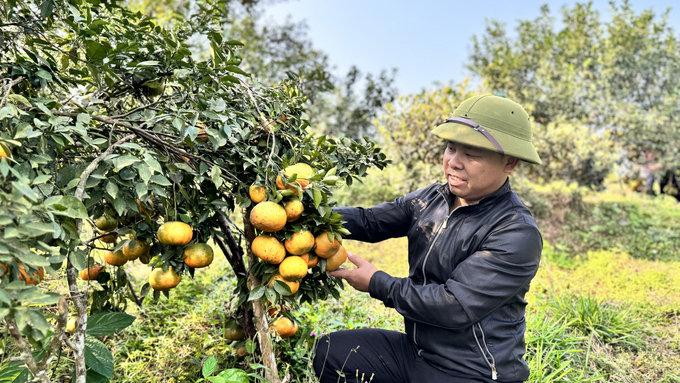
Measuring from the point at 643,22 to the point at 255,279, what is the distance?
41.7 ft

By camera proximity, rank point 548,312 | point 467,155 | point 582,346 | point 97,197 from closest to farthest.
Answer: point 97,197 < point 467,155 < point 582,346 < point 548,312

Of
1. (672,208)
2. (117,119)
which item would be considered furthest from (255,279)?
(672,208)

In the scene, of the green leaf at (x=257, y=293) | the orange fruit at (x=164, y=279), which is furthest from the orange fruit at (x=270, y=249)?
the orange fruit at (x=164, y=279)

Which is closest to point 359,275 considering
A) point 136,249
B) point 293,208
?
point 293,208

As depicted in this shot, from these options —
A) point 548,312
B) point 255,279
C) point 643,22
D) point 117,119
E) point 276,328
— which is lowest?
point 548,312

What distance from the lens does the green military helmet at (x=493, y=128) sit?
1.72 m

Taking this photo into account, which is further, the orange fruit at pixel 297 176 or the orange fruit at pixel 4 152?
the orange fruit at pixel 297 176

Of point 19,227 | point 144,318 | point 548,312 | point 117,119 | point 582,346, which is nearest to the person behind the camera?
point 19,227

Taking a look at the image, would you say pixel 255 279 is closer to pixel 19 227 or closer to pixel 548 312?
pixel 19 227

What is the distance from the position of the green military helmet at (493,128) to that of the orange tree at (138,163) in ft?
1.46

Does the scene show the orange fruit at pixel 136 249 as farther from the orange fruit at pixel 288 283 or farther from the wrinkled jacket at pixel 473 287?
the wrinkled jacket at pixel 473 287

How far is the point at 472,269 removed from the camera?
66.1 inches

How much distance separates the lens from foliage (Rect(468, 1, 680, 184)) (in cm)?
959

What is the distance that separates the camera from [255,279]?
170cm
